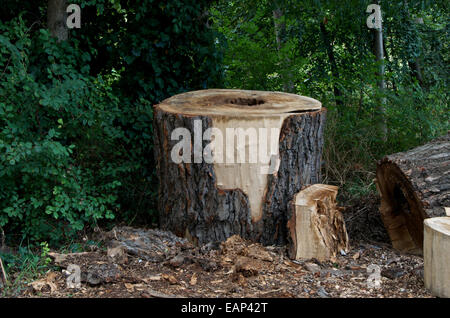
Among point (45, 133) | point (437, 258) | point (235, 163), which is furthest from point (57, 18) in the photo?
point (437, 258)

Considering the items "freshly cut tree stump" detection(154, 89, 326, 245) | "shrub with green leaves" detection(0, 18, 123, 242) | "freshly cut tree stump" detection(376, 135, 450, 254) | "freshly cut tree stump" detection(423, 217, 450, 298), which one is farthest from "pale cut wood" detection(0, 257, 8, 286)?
Result: "freshly cut tree stump" detection(376, 135, 450, 254)

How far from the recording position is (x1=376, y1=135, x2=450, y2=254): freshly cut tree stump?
393cm

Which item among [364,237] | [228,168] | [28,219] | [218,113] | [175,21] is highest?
[175,21]

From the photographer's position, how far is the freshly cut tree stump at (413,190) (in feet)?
12.9

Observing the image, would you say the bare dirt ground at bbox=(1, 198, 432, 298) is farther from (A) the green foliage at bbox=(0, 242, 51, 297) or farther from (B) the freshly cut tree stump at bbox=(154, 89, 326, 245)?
(B) the freshly cut tree stump at bbox=(154, 89, 326, 245)

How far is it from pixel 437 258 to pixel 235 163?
1.52 metres

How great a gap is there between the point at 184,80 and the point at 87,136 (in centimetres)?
127

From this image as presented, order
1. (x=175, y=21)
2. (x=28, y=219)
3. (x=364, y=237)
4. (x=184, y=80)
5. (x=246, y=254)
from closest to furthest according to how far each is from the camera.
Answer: (x=246, y=254), (x=28, y=219), (x=364, y=237), (x=175, y=21), (x=184, y=80)

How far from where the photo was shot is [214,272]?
11.9 feet

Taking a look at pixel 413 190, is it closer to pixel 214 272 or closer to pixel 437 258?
pixel 437 258

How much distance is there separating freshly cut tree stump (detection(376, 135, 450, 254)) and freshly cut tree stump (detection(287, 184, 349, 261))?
2.08 feet

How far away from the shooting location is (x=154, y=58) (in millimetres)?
5145

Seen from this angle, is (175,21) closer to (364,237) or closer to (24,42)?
(24,42)

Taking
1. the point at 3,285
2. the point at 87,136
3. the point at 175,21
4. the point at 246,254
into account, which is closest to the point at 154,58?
the point at 175,21
